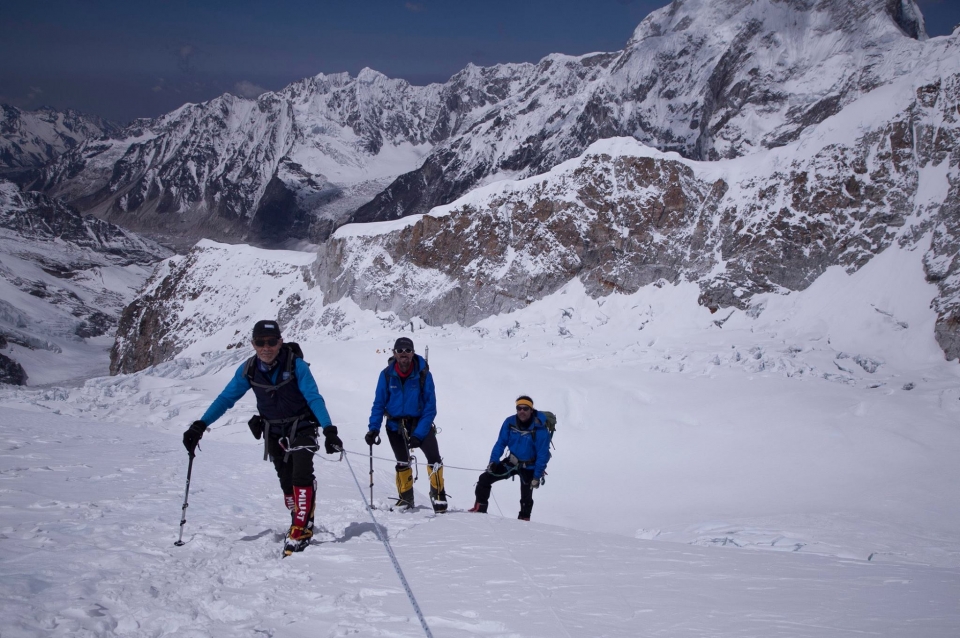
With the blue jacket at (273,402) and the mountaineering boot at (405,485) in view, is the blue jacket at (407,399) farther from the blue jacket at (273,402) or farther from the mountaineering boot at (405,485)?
the blue jacket at (273,402)

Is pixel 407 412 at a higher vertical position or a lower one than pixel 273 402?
lower

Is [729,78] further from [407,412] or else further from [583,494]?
[407,412]

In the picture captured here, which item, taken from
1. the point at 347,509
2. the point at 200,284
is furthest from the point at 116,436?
the point at 200,284

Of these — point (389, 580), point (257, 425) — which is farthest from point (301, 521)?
point (389, 580)

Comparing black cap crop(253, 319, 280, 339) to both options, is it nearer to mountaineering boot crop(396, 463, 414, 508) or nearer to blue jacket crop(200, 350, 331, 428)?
blue jacket crop(200, 350, 331, 428)

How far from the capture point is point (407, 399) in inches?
283

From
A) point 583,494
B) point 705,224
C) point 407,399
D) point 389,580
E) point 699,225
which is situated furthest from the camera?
point 699,225

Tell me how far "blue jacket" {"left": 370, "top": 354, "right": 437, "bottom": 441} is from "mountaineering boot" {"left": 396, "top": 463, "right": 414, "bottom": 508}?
535 millimetres

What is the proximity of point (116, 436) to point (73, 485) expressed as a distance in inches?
223

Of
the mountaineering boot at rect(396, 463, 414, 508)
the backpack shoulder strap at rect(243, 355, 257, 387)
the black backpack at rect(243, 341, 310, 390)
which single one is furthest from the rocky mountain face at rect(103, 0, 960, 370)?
the backpack shoulder strap at rect(243, 355, 257, 387)

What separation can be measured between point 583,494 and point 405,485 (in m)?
6.50

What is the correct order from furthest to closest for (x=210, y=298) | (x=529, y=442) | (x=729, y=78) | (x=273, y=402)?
1. (x=729, y=78)
2. (x=210, y=298)
3. (x=529, y=442)
4. (x=273, y=402)

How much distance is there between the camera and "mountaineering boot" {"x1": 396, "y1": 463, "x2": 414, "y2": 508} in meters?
7.39

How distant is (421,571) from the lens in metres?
4.50
